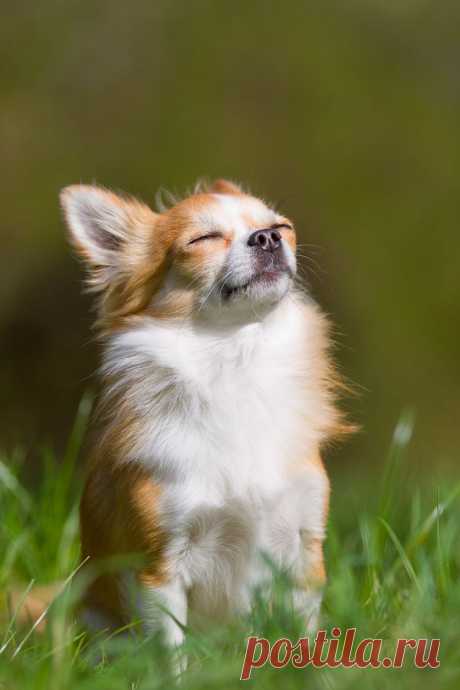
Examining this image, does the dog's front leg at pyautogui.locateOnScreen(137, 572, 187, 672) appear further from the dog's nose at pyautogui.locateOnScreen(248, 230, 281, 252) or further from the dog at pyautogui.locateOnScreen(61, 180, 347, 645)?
the dog's nose at pyautogui.locateOnScreen(248, 230, 281, 252)

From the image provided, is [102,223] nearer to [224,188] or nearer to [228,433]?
[224,188]

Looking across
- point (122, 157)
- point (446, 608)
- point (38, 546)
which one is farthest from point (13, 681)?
point (122, 157)

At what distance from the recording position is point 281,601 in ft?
7.99

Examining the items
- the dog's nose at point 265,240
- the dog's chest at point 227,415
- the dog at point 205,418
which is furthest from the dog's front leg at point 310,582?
the dog's nose at point 265,240

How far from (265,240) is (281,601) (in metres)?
1.02

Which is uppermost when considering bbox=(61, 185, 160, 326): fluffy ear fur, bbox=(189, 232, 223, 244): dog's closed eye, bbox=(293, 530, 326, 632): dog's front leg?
bbox=(189, 232, 223, 244): dog's closed eye

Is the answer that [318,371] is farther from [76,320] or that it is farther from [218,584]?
[76,320]

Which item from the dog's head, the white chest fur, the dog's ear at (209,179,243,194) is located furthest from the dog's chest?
the dog's ear at (209,179,243,194)

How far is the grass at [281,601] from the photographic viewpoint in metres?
2.25

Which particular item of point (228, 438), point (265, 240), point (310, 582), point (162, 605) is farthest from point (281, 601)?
point (265, 240)

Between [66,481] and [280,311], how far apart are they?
1293 millimetres

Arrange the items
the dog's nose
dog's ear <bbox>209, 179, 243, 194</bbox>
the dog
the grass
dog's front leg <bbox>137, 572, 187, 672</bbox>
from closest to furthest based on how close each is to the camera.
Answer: the grass → dog's front leg <bbox>137, 572, 187, 672</bbox> → the dog → the dog's nose → dog's ear <bbox>209, 179, 243, 194</bbox>

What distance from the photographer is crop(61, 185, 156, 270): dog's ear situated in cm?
332

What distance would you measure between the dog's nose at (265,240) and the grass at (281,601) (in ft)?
2.74
